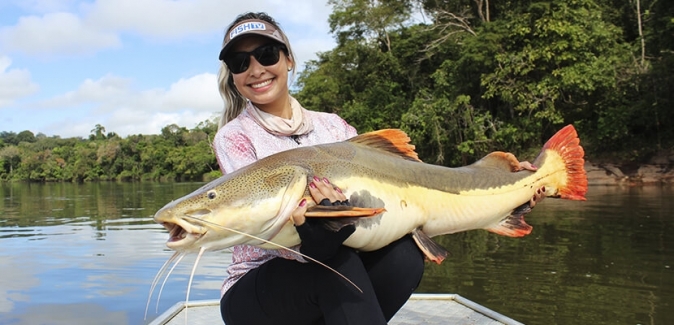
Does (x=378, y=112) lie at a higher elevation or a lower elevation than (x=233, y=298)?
higher

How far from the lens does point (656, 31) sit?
80.9 feet

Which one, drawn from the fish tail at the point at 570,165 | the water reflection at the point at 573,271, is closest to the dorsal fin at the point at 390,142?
the fish tail at the point at 570,165

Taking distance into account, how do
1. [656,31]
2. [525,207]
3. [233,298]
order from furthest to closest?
[656,31] → [525,207] → [233,298]

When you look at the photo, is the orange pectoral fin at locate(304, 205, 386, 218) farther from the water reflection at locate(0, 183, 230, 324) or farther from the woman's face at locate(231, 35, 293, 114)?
the water reflection at locate(0, 183, 230, 324)

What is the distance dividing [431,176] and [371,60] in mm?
36965

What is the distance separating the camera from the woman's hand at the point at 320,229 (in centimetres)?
223

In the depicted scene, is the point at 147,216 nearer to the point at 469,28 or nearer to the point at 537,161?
the point at 537,161

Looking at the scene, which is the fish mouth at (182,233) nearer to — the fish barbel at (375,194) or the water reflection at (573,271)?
the fish barbel at (375,194)

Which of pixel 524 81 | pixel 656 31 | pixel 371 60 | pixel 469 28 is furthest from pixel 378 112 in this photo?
pixel 656 31

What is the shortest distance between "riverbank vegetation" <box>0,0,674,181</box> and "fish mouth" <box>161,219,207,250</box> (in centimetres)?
2429

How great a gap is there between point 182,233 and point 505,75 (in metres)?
27.0

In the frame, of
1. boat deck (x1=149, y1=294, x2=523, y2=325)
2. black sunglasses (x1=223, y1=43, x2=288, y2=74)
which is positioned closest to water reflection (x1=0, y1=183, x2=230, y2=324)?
boat deck (x1=149, y1=294, x2=523, y2=325)

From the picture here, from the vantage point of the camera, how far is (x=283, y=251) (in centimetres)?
251

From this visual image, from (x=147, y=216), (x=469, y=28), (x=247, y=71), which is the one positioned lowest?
(x=147, y=216)
